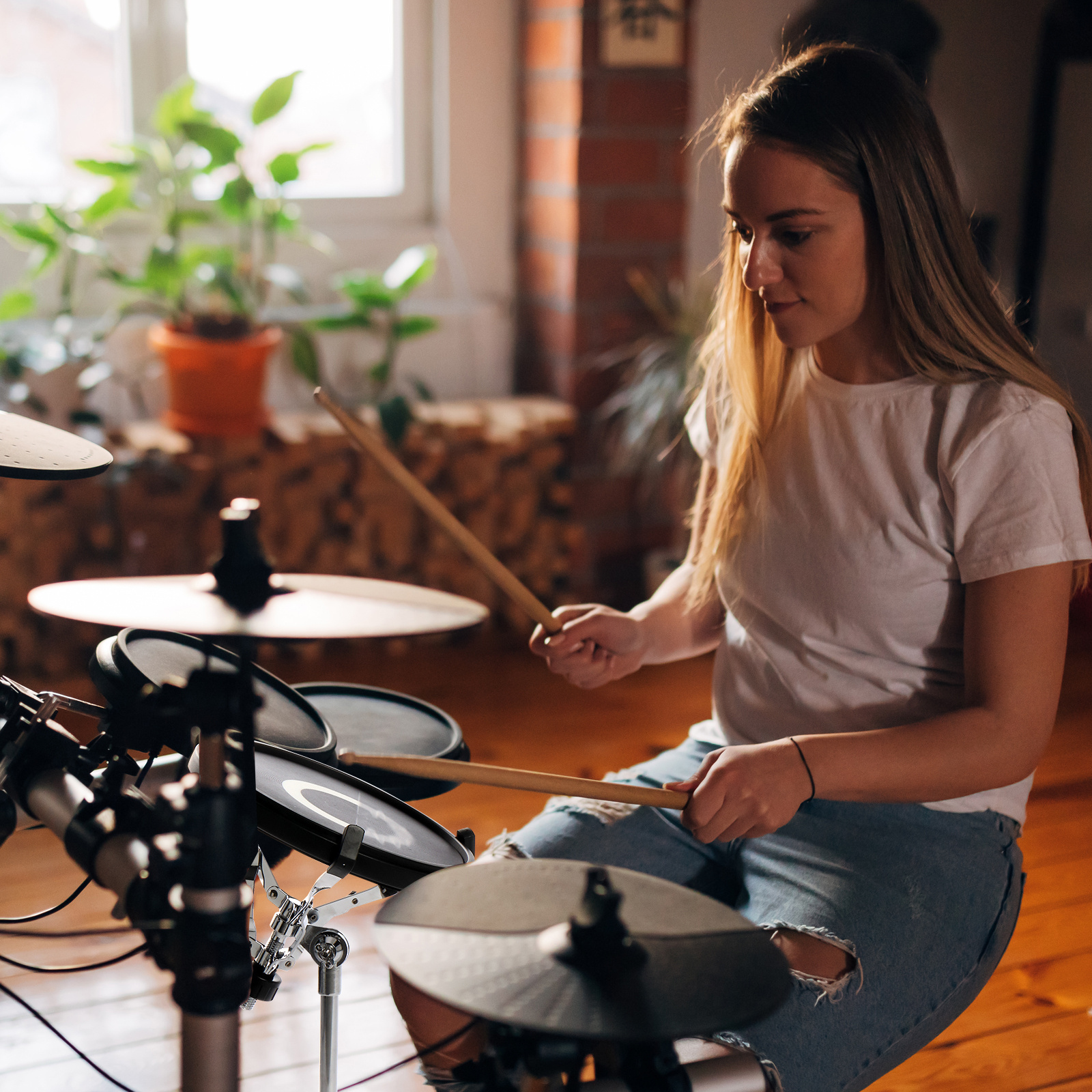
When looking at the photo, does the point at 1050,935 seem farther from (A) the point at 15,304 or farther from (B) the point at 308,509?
(A) the point at 15,304

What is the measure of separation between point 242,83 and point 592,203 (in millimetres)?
804

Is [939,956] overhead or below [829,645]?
below

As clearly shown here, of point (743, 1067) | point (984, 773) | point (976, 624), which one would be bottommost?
point (743, 1067)

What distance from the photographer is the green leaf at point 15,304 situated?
247 centimetres

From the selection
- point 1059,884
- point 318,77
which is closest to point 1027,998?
point 1059,884

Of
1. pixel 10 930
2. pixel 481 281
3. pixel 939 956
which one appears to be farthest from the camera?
pixel 481 281

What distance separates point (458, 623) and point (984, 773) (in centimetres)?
49

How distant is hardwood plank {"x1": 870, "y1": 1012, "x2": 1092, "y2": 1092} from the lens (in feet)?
5.00

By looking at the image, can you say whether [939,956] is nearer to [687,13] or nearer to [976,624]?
[976,624]

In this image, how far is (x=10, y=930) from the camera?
80 cm

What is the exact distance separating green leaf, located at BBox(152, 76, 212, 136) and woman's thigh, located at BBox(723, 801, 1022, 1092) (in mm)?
1886

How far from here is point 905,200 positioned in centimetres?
108

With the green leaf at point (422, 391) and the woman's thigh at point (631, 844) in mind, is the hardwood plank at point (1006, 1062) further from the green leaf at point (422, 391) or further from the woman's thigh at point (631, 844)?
the green leaf at point (422, 391)


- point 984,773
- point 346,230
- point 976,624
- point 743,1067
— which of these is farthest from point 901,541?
point 346,230
